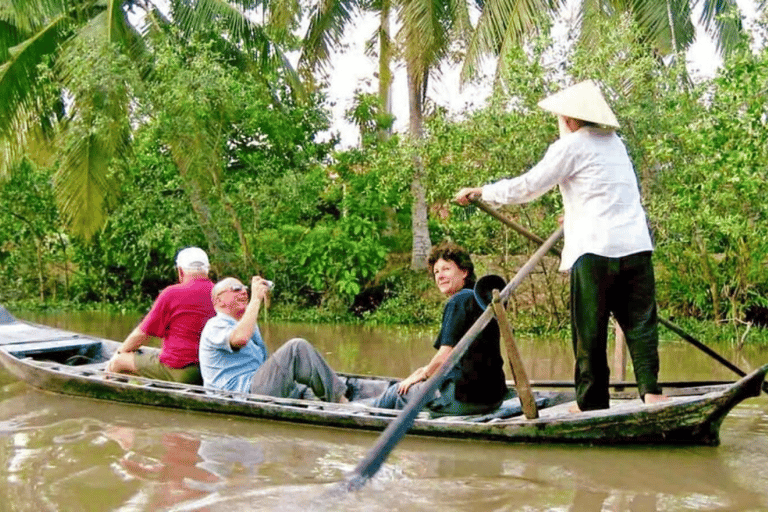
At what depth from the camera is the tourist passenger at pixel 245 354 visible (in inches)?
231

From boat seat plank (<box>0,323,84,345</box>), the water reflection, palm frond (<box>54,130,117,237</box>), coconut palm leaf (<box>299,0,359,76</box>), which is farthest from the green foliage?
the water reflection

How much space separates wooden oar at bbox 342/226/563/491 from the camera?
425 centimetres

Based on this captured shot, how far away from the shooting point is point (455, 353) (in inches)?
187

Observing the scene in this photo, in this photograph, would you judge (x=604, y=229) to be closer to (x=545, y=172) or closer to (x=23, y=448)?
(x=545, y=172)

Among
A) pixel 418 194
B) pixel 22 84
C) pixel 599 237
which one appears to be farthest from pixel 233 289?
pixel 22 84

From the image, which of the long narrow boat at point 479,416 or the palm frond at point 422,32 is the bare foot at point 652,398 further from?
the palm frond at point 422,32

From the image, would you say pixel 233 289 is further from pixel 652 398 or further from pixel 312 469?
→ pixel 652 398

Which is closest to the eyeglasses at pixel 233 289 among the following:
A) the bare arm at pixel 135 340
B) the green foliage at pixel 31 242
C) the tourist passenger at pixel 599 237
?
the bare arm at pixel 135 340

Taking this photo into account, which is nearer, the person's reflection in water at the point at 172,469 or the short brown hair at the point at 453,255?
the person's reflection in water at the point at 172,469

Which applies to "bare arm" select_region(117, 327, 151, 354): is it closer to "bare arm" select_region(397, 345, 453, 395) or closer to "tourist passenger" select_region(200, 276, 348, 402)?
"tourist passenger" select_region(200, 276, 348, 402)

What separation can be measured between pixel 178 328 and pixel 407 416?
2.61 metres

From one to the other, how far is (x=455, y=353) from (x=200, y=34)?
10.3 meters

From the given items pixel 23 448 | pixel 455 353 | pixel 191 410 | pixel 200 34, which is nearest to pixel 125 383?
pixel 191 410

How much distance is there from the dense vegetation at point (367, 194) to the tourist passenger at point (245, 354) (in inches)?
144
